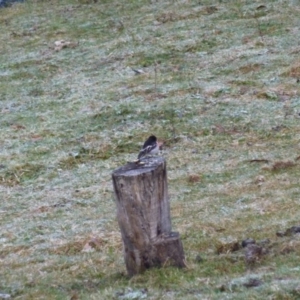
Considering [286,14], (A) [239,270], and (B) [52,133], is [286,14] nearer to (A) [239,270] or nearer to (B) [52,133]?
(B) [52,133]

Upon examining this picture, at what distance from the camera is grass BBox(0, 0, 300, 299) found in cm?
723

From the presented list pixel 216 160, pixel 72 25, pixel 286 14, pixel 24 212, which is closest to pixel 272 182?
pixel 216 160

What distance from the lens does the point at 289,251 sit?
23.4ft

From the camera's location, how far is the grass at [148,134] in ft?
23.7

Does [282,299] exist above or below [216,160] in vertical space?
above

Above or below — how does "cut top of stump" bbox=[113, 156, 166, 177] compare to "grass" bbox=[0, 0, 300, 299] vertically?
above

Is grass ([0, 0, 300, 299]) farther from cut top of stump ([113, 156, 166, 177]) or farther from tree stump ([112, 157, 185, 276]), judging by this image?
cut top of stump ([113, 156, 166, 177])

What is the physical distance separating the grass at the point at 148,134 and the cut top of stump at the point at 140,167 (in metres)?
0.81

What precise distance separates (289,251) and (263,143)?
4875 mm

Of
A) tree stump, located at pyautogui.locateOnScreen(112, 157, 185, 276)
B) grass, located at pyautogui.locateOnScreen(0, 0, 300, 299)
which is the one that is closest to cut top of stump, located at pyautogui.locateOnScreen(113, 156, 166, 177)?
tree stump, located at pyautogui.locateOnScreen(112, 157, 185, 276)

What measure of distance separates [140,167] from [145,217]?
396 millimetres

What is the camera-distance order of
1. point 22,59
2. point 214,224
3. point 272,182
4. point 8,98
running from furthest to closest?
point 22,59, point 8,98, point 272,182, point 214,224

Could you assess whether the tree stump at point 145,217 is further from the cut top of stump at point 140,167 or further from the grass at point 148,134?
the grass at point 148,134

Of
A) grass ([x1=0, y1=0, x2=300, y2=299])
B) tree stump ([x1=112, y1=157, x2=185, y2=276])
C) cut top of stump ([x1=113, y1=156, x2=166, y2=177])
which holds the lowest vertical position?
grass ([x1=0, y1=0, x2=300, y2=299])
